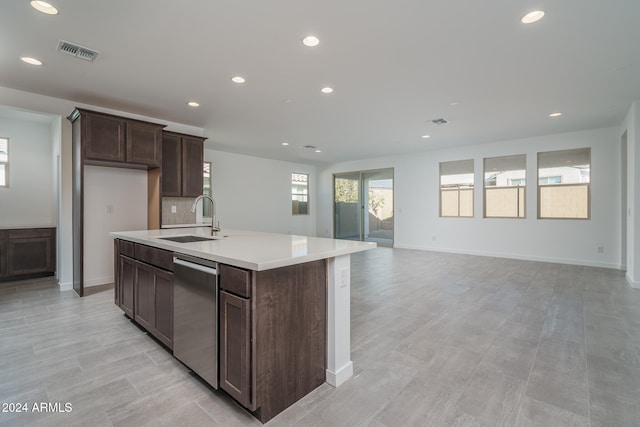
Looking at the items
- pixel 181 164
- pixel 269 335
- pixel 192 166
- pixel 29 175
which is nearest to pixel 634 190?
pixel 269 335

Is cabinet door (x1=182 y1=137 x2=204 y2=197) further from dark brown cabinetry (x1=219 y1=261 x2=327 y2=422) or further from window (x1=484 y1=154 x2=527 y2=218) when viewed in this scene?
window (x1=484 y1=154 x2=527 y2=218)

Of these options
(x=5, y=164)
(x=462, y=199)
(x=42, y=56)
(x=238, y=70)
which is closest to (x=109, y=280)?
(x=5, y=164)

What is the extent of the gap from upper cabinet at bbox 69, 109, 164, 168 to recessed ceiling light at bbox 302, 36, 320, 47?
2887 mm

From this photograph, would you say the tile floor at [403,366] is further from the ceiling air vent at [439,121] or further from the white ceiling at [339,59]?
the ceiling air vent at [439,121]

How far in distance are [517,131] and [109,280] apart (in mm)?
7630

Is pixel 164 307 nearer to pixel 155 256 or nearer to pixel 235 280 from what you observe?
pixel 155 256

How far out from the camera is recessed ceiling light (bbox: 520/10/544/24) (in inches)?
87.1

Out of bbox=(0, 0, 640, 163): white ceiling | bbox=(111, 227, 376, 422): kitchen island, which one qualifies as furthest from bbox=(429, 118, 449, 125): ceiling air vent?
bbox=(111, 227, 376, 422): kitchen island

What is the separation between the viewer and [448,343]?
2523mm

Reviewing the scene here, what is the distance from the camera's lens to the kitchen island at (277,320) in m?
1.53

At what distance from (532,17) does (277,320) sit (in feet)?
9.49

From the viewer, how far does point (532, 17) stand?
7.45ft

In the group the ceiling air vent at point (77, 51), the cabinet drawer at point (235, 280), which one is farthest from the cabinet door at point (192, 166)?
the cabinet drawer at point (235, 280)

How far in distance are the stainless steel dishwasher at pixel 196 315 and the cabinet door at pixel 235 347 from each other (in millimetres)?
68
